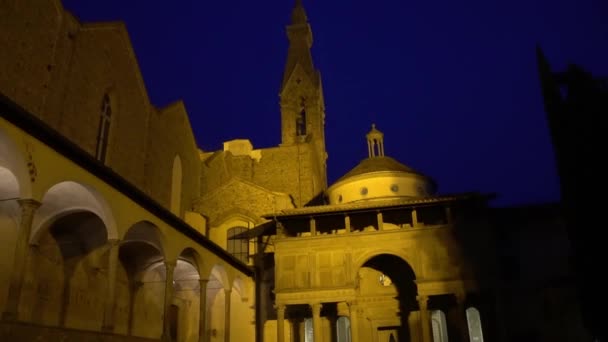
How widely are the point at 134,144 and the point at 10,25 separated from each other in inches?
290

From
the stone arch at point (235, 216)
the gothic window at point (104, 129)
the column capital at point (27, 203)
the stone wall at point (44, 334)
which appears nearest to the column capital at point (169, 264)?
the stone wall at point (44, 334)

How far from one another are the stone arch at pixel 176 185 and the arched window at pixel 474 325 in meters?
13.8

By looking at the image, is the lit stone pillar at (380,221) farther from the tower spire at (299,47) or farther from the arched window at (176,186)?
the tower spire at (299,47)

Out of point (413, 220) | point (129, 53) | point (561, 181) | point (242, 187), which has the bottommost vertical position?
point (561, 181)

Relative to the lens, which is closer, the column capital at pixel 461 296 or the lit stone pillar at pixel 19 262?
the lit stone pillar at pixel 19 262

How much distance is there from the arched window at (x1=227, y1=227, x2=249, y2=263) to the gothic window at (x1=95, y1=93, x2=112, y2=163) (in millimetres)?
8878

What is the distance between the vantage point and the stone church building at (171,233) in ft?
41.4

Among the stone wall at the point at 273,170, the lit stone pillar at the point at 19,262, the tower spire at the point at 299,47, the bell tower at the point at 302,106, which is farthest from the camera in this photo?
the tower spire at the point at 299,47

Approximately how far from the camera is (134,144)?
2105 cm

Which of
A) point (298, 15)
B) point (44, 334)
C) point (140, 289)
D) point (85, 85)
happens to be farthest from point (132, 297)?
point (298, 15)

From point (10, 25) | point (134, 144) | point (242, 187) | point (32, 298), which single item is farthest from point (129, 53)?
point (32, 298)

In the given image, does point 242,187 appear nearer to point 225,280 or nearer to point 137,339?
point 225,280

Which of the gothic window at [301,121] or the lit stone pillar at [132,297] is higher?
the gothic window at [301,121]

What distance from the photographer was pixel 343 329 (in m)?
22.0
